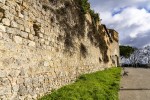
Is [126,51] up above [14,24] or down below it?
above

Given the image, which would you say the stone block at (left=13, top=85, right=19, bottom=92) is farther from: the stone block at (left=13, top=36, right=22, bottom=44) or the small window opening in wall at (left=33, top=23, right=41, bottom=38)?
the small window opening in wall at (left=33, top=23, right=41, bottom=38)

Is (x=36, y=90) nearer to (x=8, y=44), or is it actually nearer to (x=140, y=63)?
(x=8, y=44)

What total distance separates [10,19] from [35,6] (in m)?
1.53

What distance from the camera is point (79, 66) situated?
37.4ft

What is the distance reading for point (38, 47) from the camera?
7211 mm

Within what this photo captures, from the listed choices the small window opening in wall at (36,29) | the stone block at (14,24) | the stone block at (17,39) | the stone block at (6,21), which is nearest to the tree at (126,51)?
the small window opening in wall at (36,29)

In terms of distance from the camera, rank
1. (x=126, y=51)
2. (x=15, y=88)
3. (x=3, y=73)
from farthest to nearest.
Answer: (x=126, y=51) < (x=15, y=88) < (x=3, y=73)

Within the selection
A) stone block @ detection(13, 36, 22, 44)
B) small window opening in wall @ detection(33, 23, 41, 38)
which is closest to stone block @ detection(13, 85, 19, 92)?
stone block @ detection(13, 36, 22, 44)

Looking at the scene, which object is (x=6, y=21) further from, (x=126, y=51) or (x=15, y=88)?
(x=126, y=51)

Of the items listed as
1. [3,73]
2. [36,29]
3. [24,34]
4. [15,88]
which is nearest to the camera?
[3,73]

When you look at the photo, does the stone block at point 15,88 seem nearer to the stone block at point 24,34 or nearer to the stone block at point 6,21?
A: the stone block at point 24,34

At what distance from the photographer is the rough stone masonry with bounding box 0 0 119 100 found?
18.5 feet

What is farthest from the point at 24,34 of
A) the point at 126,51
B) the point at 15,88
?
the point at 126,51

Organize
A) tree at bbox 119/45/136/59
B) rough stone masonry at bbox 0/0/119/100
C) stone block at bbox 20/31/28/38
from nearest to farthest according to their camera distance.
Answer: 1. rough stone masonry at bbox 0/0/119/100
2. stone block at bbox 20/31/28/38
3. tree at bbox 119/45/136/59
